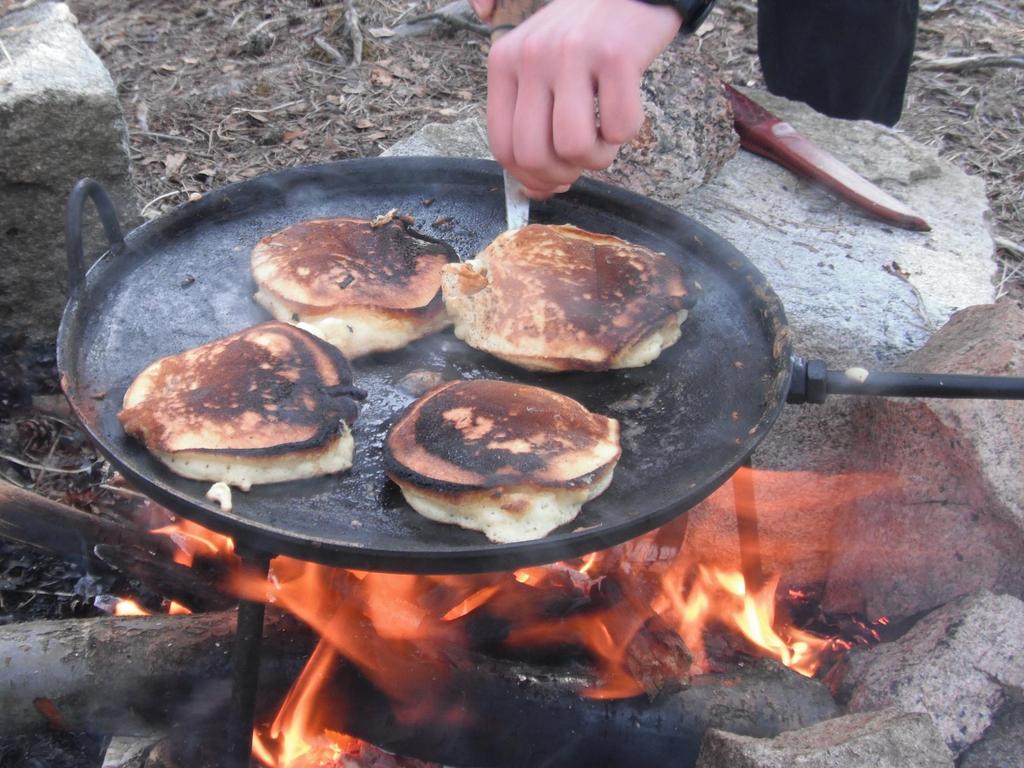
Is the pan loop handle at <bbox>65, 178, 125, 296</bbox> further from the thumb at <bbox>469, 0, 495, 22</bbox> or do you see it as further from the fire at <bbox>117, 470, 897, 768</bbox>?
the thumb at <bbox>469, 0, 495, 22</bbox>

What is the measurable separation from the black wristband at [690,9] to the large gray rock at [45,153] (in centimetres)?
224

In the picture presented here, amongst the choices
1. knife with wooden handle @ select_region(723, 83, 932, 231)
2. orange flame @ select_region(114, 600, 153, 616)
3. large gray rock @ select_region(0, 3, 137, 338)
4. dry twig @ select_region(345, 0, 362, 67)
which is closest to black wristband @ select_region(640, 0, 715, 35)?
knife with wooden handle @ select_region(723, 83, 932, 231)

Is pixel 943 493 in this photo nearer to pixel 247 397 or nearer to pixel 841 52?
pixel 247 397

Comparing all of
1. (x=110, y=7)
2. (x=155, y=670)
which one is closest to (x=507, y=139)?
(x=155, y=670)

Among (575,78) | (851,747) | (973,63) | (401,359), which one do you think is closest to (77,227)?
(401,359)

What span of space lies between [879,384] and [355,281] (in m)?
1.18

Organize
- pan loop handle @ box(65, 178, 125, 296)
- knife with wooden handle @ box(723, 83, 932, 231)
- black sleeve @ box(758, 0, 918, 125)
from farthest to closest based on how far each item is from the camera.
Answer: black sleeve @ box(758, 0, 918, 125), knife with wooden handle @ box(723, 83, 932, 231), pan loop handle @ box(65, 178, 125, 296)

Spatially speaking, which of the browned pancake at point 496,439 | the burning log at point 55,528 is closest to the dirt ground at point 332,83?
the burning log at point 55,528

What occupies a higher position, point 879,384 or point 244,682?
point 879,384

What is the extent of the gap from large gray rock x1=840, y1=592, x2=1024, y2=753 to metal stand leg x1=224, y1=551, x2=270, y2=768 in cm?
140

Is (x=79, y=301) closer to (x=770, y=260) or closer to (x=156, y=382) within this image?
(x=156, y=382)

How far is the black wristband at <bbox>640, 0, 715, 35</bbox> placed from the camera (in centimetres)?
163

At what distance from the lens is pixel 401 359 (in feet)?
6.69

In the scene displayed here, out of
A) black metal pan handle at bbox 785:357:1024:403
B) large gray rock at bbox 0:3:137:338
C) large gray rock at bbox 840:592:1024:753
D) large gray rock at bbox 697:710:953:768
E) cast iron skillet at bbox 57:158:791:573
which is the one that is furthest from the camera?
large gray rock at bbox 0:3:137:338
